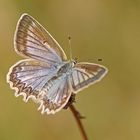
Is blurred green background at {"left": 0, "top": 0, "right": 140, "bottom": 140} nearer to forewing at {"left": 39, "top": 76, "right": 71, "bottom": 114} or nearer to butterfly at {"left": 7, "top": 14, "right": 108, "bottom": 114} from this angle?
butterfly at {"left": 7, "top": 14, "right": 108, "bottom": 114}

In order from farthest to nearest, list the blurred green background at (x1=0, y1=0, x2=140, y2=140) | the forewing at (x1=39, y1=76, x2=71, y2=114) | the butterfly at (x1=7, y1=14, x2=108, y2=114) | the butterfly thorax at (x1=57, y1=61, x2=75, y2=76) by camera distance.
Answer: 1. the blurred green background at (x1=0, y1=0, x2=140, y2=140)
2. the butterfly thorax at (x1=57, y1=61, x2=75, y2=76)
3. the butterfly at (x1=7, y1=14, x2=108, y2=114)
4. the forewing at (x1=39, y1=76, x2=71, y2=114)

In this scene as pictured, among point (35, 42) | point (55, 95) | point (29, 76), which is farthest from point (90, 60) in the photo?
point (55, 95)

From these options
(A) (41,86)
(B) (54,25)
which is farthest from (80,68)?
(B) (54,25)

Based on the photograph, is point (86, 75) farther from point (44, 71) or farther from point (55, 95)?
point (44, 71)

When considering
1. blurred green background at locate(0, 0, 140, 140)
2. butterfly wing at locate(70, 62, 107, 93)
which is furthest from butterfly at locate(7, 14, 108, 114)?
blurred green background at locate(0, 0, 140, 140)

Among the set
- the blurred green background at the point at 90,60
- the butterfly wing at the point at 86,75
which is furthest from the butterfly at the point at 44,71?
the blurred green background at the point at 90,60

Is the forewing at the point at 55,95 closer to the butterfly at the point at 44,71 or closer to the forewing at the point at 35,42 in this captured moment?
the butterfly at the point at 44,71

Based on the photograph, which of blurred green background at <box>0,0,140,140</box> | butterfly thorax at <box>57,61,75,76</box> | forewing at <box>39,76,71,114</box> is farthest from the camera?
blurred green background at <box>0,0,140,140</box>

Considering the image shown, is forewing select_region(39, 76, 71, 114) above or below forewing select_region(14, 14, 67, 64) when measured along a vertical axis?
below

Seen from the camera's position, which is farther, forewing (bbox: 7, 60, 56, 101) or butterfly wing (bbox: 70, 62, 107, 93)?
forewing (bbox: 7, 60, 56, 101)
